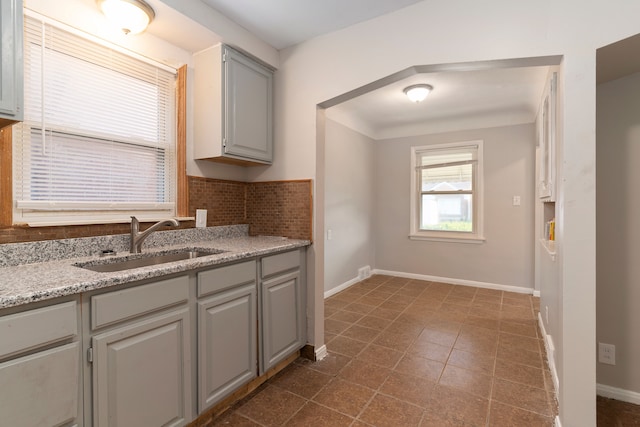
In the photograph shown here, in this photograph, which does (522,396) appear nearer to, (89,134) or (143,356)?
(143,356)

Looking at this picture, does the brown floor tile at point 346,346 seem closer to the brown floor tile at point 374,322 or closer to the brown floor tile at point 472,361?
the brown floor tile at point 374,322

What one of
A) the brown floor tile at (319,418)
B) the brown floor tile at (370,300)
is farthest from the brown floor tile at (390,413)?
the brown floor tile at (370,300)

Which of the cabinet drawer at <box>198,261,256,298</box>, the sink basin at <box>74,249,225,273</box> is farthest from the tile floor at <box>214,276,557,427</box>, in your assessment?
the sink basin at <box>74,249,225,273</box>

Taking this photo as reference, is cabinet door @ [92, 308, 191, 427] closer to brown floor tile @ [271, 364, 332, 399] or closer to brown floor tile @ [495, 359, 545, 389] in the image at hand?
brown floor tile @ [271, 364, 332, 399]

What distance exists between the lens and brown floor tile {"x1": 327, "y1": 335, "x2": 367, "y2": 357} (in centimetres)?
251

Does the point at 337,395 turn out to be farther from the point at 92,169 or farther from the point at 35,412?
the point at 92,169

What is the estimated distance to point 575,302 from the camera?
1.52 metres

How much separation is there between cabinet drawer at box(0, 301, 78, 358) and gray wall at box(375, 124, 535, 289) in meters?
4.43

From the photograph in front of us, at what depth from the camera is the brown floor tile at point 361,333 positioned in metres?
2.76

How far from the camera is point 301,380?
2109 mm

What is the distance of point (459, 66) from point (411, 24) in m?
0.43

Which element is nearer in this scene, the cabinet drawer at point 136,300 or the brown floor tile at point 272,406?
the cabinet drawer at point 136,300

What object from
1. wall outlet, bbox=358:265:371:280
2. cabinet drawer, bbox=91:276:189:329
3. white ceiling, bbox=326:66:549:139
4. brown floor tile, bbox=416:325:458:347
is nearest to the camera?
cabinet drawer, bbox=91:276:189:329

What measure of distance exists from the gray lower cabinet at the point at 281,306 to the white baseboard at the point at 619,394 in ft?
6.46
